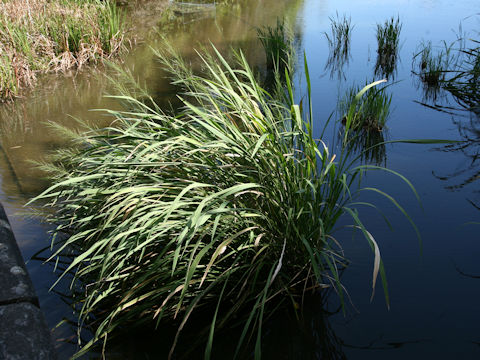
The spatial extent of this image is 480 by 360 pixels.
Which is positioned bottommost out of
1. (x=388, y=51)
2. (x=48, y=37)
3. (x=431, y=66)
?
(x=431, y=66)

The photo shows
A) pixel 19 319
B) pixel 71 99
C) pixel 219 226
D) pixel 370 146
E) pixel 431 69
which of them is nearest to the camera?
pixel 19 319

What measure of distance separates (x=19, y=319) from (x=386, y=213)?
2.53m

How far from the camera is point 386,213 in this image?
128 inches

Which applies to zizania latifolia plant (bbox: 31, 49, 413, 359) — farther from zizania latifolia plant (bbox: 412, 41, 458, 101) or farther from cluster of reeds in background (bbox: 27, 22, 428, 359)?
zizania latifolia plant (bbox: 412, 41, 458, 101)

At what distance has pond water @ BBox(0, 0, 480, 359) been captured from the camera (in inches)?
86.6

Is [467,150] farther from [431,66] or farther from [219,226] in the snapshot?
[219,226]

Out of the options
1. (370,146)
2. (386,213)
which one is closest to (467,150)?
(370,146)

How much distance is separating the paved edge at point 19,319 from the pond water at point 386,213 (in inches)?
29.5

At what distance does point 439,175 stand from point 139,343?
2.74m

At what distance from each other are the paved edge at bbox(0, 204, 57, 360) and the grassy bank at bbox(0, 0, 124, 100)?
425 cm

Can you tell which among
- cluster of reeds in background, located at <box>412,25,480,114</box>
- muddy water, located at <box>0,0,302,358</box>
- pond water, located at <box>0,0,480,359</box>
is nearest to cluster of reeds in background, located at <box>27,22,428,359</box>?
pond water, located at <box>0,0,480,359</box>

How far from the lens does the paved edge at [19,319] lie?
46.6 inches

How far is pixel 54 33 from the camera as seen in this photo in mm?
5953

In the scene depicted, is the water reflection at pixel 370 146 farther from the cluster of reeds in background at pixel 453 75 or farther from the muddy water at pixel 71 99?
the muddy water at pixel 71 99
